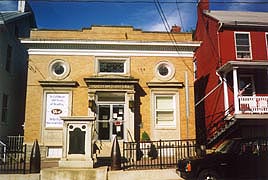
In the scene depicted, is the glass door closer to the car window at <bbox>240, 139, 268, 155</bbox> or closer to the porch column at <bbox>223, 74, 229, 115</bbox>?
the porch column at <bbox>223, 74, 229, 115</bbox>

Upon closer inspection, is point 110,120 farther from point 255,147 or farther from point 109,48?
point 255,147

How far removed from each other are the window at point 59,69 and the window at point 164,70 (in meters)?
4.78

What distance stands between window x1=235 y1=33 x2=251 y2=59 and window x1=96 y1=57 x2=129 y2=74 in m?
7.34

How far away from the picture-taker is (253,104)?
1597 cm

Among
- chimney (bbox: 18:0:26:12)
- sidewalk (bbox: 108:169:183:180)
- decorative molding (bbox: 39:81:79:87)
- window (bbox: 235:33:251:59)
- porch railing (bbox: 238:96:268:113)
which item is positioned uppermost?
chimney (bbox: 18:0:26:12)

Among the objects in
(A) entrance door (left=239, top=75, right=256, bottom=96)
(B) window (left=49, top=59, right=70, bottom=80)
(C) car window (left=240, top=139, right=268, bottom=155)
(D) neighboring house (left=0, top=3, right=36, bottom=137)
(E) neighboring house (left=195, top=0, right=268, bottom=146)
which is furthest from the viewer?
(A) entrance door (left=239, top=75, right=256, bottom=96)

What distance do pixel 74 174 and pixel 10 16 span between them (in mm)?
11554

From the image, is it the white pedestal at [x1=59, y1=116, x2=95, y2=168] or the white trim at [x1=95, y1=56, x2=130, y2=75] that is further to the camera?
the white trim at [x1=95, y1=56, x2=130, y2=75]

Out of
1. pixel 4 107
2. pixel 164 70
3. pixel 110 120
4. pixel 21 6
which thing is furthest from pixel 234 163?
pixel 21 6

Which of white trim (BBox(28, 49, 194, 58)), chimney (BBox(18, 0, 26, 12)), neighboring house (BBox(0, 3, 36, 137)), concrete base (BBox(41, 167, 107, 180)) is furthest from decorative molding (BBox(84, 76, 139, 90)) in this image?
chimney (BBox(18, 0, 26, 12))

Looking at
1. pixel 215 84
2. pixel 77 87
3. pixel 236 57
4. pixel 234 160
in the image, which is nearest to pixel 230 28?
pixel 236 57

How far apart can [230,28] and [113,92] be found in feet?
28.3

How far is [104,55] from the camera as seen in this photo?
52.1 ft

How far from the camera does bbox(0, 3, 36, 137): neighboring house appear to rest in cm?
1634
